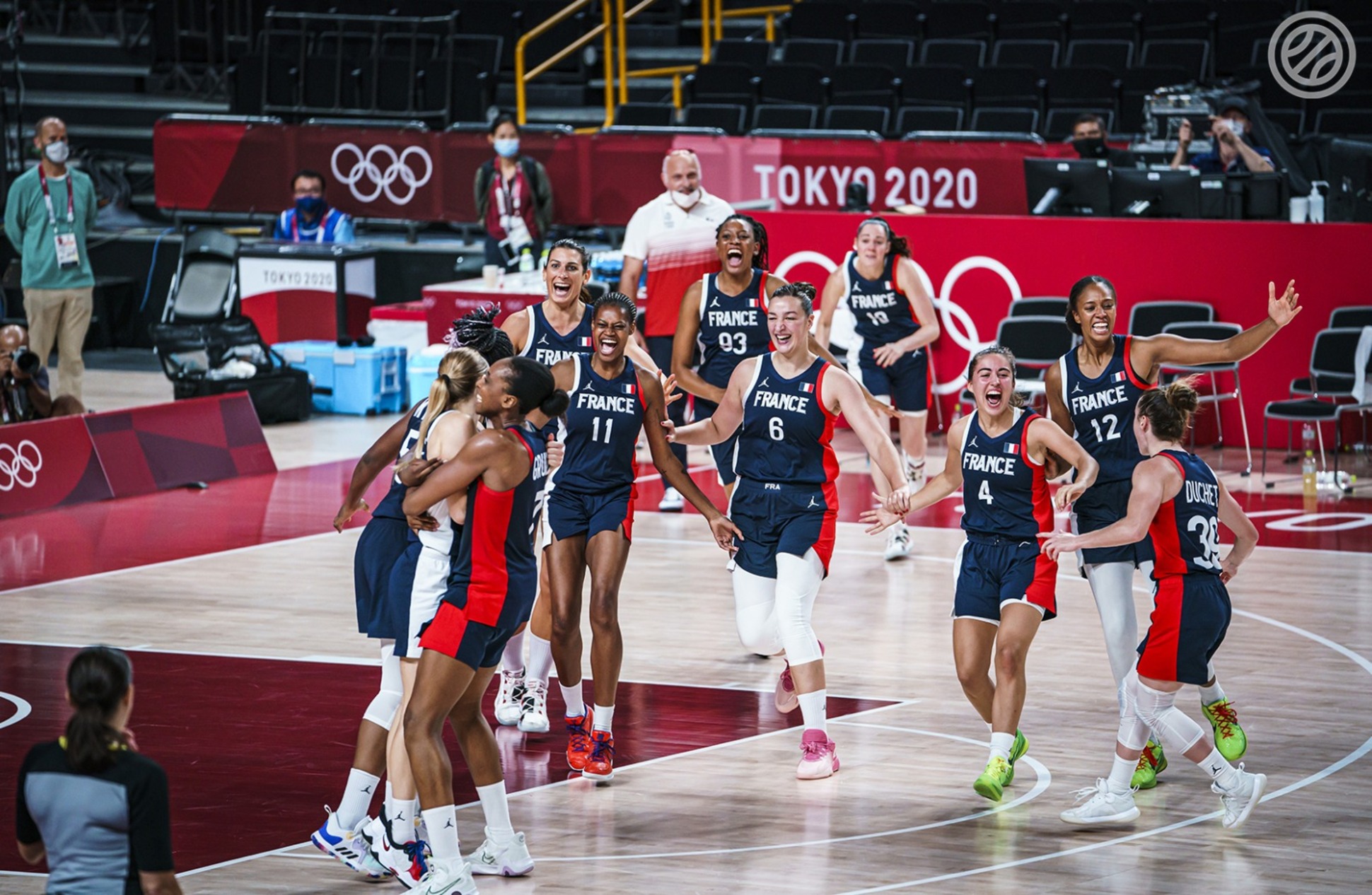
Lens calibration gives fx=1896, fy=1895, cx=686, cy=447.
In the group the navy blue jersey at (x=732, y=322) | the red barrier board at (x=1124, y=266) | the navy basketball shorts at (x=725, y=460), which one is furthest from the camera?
the red barrier board at (x=1124, y=266)

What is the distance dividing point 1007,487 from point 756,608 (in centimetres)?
118

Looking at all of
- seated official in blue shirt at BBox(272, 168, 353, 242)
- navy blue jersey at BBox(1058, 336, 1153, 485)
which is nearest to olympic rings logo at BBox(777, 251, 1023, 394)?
seated official in blue shirt at BBox(272, 168, 353, 242)

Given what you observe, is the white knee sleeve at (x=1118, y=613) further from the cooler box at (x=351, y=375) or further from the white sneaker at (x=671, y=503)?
the cooler box at (x=351, y=375)

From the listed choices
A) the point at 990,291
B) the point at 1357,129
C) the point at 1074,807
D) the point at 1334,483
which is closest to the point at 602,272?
the point at 990,291

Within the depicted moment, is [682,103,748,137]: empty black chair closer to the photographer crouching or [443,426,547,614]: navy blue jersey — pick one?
the photographer crouching

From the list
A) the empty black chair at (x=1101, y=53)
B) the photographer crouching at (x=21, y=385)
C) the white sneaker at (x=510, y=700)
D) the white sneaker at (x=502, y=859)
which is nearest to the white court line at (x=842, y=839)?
the white sneaker at (x=502, y=859)

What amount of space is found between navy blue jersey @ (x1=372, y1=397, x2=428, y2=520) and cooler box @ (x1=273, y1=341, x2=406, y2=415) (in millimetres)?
10548

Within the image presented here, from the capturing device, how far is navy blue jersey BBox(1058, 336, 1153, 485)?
8000 millimetres

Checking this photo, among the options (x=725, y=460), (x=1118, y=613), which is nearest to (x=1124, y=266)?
(x=725, y=460)

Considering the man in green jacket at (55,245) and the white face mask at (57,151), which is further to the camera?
the man in green jacket at (55,245)

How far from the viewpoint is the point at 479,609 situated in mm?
6145

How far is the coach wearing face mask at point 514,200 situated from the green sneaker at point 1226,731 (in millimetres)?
10972

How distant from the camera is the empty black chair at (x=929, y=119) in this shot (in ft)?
62.1

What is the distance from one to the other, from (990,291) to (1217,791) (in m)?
9.13
